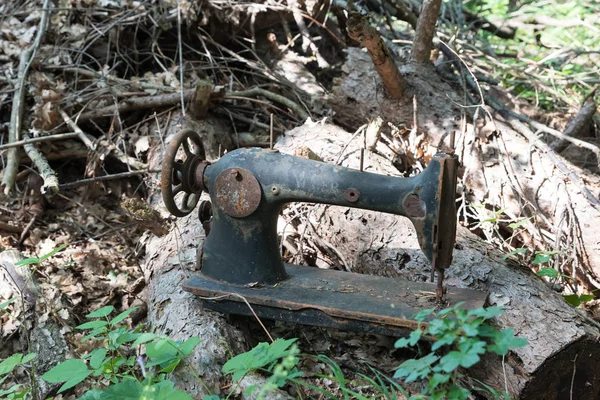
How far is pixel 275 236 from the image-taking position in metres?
2.81

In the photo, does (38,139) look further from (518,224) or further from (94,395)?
(518,224)

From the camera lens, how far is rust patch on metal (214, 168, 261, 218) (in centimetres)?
265

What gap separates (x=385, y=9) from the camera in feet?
18.8

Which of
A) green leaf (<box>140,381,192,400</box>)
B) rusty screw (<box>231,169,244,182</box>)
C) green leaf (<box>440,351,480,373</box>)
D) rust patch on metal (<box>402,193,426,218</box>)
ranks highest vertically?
rusty screw (<box>231,169,244,182</box>)

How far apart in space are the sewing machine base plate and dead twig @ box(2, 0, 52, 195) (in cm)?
194

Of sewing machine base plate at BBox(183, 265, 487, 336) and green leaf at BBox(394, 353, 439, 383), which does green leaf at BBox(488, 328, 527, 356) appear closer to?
green leaf at BBox(394, 353, 439, 383)

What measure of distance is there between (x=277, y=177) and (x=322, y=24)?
3038mm

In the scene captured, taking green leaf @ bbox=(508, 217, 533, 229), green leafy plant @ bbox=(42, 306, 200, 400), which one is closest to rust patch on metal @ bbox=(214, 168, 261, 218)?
Answer: green leafy plant @ bbox=(42, 306, 200, 400)

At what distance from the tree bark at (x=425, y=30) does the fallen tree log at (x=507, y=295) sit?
4.45 feet

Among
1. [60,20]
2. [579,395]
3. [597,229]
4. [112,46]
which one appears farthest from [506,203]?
[60,20]

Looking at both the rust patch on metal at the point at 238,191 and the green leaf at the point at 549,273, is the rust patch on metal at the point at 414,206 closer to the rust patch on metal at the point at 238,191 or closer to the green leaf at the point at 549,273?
the rust patch on metal at the point at 238,191

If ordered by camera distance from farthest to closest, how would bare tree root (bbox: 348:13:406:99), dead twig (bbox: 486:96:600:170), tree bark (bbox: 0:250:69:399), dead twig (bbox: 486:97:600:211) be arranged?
1. dead twig (bbox: 486:96:600:170)
2. bare tree root (bbox: 348:13:406:99)
3. dead twig (bbox: 486:97:600:211)
4. tree bark (bbox: 0:250:69:399)

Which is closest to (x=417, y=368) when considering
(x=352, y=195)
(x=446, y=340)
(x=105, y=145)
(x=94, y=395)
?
(x=446, y=340)

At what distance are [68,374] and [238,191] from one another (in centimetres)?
98
